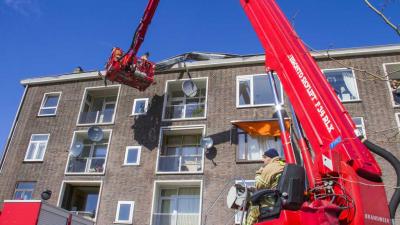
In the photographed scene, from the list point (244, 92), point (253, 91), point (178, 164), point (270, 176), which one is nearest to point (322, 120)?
point (270, 176)

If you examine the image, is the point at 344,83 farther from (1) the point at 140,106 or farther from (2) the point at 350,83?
(1) the point at 140,106

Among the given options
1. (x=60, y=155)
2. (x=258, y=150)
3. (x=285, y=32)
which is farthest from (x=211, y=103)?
(x=285, y=32)

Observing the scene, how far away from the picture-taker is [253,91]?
759 inches

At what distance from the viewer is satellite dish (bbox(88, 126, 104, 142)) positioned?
1981 centimetres

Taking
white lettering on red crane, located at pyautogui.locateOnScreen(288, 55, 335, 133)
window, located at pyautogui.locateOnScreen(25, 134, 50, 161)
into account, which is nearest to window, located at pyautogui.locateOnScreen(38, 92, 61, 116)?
window, located at pyautogui.locateOnScreen(25, 134, 50, 161)

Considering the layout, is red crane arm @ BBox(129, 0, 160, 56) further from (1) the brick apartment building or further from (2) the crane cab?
(1) the brick apartment building

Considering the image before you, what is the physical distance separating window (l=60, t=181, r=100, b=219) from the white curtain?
13.3 metres

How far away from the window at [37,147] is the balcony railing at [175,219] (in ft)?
24.6

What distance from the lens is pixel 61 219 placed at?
35.6 feet

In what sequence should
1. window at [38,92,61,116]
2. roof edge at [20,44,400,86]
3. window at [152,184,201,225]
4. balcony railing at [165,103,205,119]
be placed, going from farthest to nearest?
window at [38,92,61,116], balcony railing at [165,103,205,119], roof edge at [20,44,400,86], window at [152,184,201,225]

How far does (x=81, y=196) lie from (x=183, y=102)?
24.6 feet

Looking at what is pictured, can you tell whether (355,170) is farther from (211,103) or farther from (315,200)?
(211,103)

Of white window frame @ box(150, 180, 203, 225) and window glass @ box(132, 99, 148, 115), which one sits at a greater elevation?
window glass @ box(132, 99, 148, 115)

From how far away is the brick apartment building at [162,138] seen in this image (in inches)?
689
